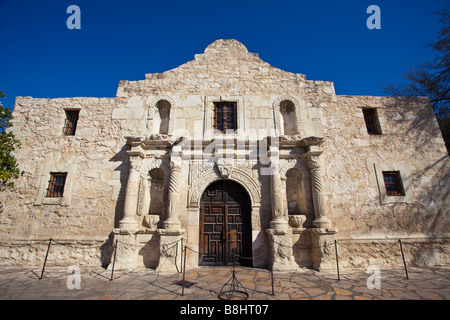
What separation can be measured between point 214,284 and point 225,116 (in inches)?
195

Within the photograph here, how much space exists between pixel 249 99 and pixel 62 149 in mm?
6479

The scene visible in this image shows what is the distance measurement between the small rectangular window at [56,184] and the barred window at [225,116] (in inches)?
205

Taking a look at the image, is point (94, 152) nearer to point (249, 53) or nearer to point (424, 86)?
point (249, 53)

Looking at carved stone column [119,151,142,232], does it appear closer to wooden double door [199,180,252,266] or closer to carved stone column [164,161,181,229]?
carved stone column [164,161,181,229]

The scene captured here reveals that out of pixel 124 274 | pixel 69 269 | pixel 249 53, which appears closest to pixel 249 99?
pixel 249 53

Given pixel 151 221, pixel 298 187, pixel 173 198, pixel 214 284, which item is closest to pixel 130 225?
pixel 151 221

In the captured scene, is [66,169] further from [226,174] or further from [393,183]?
[393,183]

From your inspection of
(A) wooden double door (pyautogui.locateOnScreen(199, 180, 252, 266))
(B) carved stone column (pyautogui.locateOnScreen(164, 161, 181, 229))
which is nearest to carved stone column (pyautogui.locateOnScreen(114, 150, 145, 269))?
(B) carved stone column (pyautogui.locateOnScreen(164, 161, 181, 229))

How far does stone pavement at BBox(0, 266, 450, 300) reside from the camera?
3.62m

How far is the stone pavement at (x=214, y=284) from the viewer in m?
3.62

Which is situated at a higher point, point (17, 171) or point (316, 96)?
point (316, 96)

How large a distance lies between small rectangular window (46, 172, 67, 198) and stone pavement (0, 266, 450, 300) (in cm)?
205

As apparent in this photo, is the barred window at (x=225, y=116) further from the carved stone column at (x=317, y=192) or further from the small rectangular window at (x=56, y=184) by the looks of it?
the small rectangular window at (x=56, y=184)
